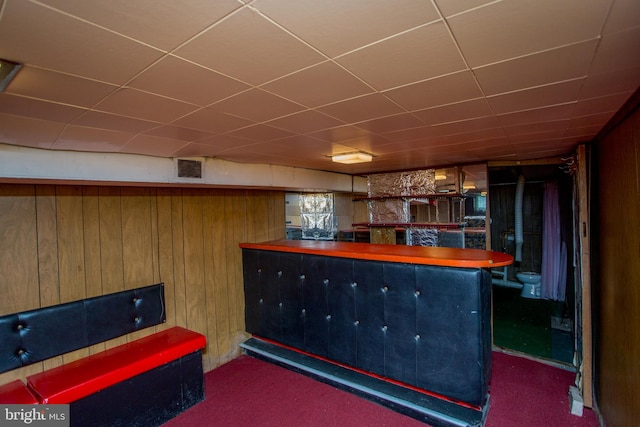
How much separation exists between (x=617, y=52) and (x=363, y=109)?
90cm

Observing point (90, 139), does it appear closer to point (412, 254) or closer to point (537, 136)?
point (412, 254)

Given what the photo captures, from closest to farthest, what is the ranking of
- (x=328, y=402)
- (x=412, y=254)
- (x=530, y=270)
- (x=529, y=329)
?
(x=412, y=254) < (x=328, y=402) < (x=529, y=329) < (x=530, y=270)

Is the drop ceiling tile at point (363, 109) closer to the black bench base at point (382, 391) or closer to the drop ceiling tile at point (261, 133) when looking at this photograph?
the drop ceiling tile at point (261, 133)

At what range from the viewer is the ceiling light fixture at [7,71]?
3.10 ft

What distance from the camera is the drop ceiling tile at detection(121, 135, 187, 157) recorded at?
195 centimetres

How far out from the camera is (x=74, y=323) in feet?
7.61

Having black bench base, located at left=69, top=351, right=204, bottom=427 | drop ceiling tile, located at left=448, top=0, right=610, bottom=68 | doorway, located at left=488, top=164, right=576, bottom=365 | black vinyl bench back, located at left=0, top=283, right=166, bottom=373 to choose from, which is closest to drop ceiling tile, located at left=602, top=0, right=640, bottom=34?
drop ceiling tile, located at left=448, top=0, right=610, bottom=68

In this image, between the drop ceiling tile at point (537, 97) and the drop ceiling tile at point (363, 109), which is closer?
the drop ceiling tile at point (537, 97)

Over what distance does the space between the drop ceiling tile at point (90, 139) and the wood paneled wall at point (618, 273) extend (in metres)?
2.58

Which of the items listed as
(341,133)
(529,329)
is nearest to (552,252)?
(529,329)

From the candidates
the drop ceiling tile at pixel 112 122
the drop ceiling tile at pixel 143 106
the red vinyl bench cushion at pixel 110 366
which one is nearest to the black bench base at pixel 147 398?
the red vinyl bench cushion at pixel 110 366

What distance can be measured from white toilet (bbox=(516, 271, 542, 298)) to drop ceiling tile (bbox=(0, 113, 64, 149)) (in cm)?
611

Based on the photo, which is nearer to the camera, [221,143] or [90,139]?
[90,139]

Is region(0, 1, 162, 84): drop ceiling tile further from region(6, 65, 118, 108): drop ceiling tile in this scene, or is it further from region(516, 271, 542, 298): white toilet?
region(516, 271, 542, 298): white toilet
